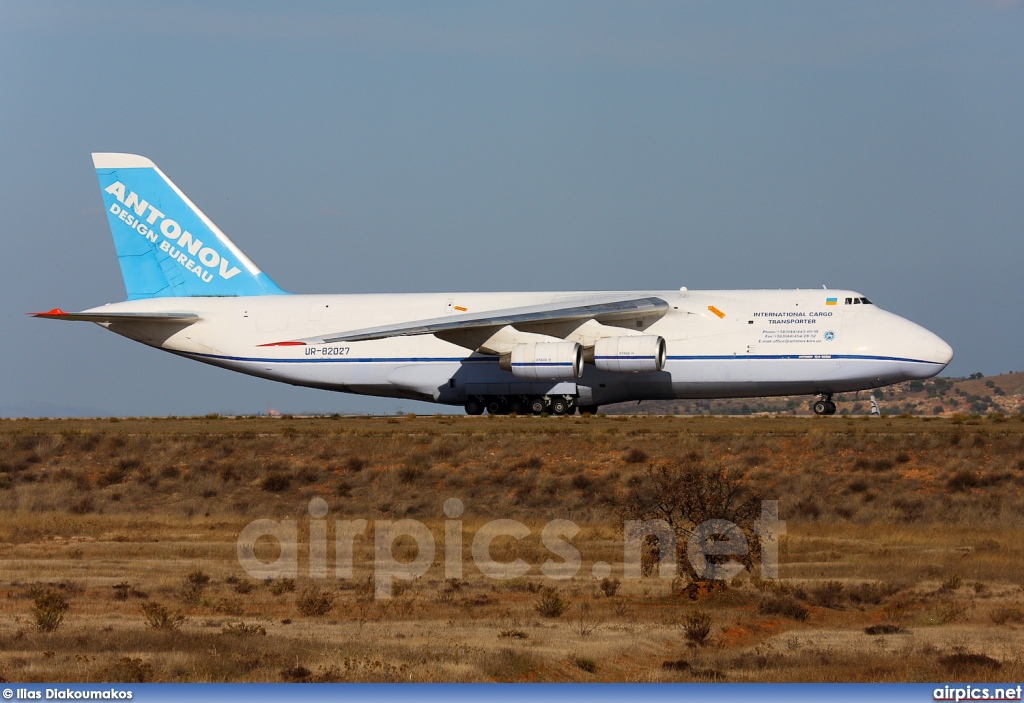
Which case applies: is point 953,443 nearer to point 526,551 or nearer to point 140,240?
point 526,551

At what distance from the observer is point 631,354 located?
32062 mm

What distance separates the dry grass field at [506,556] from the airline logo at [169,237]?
24.6 feet

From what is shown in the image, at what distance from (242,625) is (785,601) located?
20.2 feet

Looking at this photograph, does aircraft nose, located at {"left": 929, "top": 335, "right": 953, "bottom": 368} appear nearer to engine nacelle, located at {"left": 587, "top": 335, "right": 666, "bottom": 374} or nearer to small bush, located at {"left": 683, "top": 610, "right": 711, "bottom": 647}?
engine nacelle, located at {"left": 587, "top": 335, "right": 666, "bottom": 374}

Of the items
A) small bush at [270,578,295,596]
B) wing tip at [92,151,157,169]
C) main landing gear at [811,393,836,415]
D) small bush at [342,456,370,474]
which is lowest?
small bush at [270,578,295,596]

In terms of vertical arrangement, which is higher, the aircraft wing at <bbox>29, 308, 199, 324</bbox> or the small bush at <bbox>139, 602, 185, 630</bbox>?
the aircraft wing at <bbox>29, 308, 199, 324</bbox>

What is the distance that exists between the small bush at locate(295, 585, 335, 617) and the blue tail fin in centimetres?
2461

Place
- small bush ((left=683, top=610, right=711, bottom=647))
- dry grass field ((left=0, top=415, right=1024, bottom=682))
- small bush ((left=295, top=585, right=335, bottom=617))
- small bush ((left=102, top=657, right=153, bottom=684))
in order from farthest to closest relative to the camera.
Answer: small bush ((left=295, top=585, right=335, bottom=617))
small bush ((left=683, top=610, right=711, bottom=647))
dry grass field ((left=0, top=415, right=1024, bottom=682))
small bush ((left=102, top=657, right=153, bottom=684))

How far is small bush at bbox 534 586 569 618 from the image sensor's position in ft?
47.5

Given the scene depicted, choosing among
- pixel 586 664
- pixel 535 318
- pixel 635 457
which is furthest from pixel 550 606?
pixel 535 318

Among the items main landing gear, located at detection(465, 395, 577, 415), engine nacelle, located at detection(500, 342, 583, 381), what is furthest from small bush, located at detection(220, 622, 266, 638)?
main landing gear, located at detection(465, 395, 577, 415)

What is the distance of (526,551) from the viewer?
19031mm

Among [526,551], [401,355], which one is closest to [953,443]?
[526,551]

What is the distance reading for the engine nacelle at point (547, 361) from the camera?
32375 millimetres
